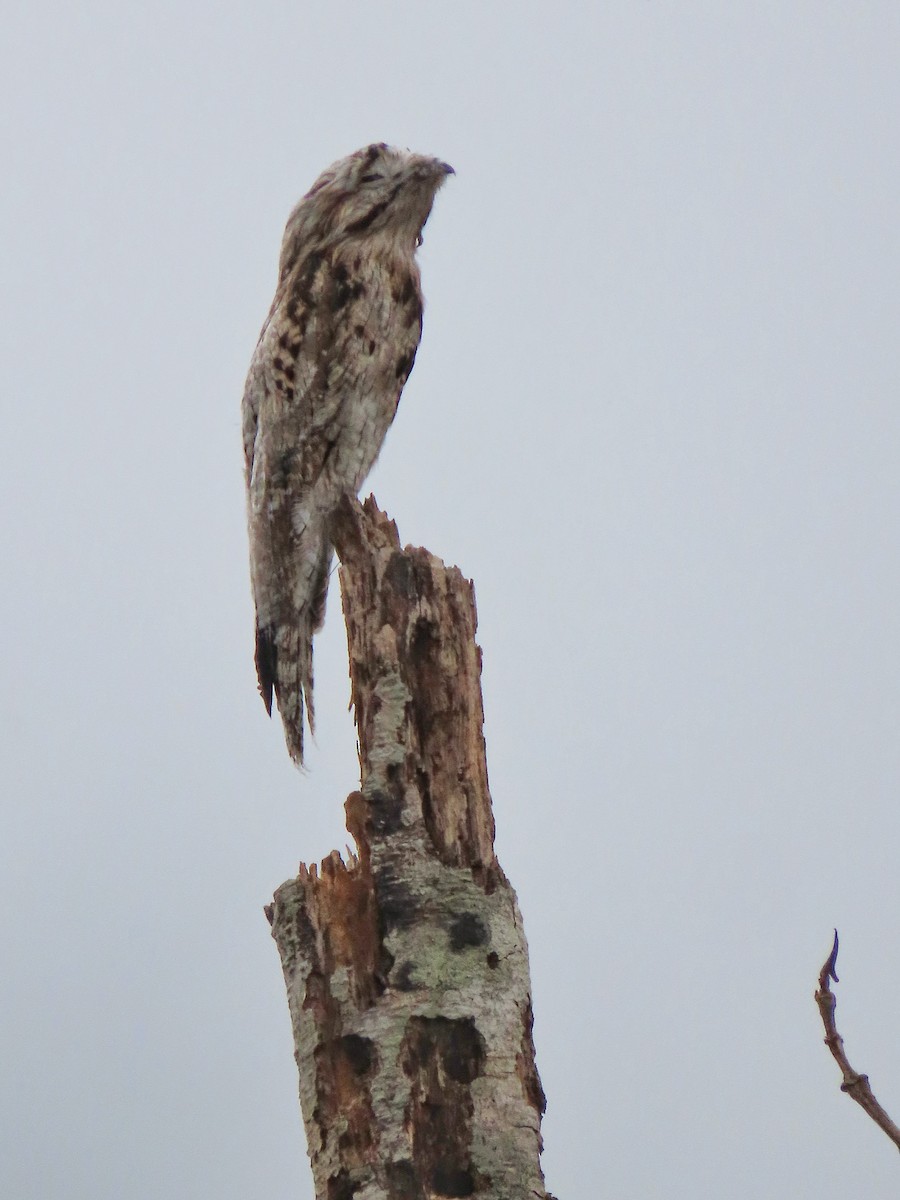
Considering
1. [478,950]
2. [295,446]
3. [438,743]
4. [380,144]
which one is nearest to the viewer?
[478,950]

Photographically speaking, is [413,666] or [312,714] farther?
[312,714]

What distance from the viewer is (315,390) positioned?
17.0 ft

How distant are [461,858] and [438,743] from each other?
0.37 m

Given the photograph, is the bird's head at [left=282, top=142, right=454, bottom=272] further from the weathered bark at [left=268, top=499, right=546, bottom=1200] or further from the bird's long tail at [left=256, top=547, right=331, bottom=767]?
the weathered bark at [left=268, top=499, right=546, bottom=1200]

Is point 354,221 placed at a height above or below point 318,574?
above

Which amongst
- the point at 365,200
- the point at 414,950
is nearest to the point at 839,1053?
the point at 414,950

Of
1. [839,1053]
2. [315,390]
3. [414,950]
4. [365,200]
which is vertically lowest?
[839,1053]

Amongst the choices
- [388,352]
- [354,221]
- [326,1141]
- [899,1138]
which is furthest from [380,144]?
[899,1138]

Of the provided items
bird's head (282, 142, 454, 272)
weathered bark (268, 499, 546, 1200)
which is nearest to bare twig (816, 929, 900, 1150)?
weathered bark (268, 499, 546, 1200)

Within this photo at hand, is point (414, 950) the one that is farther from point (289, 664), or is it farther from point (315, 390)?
point (315, 390)

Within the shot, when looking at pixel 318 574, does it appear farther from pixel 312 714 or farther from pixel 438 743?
pixel 438 743

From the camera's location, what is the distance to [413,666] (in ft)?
12.9

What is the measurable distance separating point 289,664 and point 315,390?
3.64 feet

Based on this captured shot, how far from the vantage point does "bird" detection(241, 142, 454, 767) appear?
5199 mm
